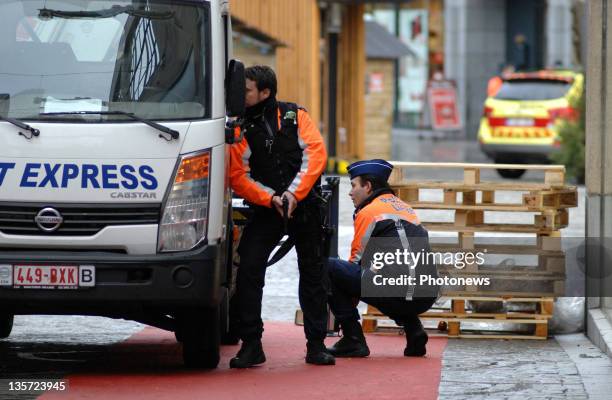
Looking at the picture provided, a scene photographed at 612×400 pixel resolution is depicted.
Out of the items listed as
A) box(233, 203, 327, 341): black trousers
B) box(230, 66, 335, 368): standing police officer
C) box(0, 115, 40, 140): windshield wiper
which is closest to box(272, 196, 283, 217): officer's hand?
box(230, 66, 335, 368): standing police officer

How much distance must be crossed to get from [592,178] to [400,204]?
70.1 inches

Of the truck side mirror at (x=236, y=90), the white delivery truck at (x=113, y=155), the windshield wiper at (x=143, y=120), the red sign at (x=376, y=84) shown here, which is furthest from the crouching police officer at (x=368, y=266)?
the red sign at (x=376, y=84)

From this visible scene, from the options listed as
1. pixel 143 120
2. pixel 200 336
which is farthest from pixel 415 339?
A: pixel 143 120

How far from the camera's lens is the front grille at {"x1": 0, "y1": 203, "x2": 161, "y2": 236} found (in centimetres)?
830

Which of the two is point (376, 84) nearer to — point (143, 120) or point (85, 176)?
point (143, 120)

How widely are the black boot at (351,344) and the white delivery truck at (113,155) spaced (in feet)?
4.40

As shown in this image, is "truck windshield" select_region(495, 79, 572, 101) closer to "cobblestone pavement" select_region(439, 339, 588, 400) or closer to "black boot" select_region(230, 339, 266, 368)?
"cobblestone pavement" select_region(439, 339, 588, 400)

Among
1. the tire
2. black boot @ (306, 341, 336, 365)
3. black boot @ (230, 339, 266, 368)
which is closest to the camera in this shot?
black boot @ (230, 339, 266, 368)

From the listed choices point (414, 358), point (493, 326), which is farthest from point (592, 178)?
point (414, 358)

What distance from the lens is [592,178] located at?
428 inches

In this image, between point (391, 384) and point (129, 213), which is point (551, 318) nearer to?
point (391, 384)

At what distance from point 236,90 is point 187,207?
0.75m

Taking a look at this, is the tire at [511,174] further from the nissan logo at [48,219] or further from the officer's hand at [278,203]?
the nissan logo at [48,219]

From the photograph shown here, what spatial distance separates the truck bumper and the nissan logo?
141 millimetres
